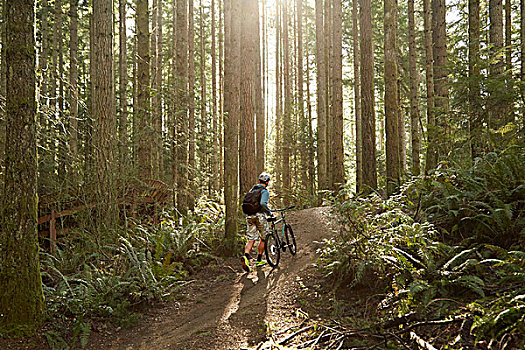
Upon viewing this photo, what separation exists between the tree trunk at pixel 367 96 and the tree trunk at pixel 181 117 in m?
5.00

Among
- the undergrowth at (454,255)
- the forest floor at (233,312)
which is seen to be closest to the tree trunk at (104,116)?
the forest floor at (233,312)

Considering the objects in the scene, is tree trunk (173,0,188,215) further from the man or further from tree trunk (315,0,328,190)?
tree trunk (315,0,328,190)

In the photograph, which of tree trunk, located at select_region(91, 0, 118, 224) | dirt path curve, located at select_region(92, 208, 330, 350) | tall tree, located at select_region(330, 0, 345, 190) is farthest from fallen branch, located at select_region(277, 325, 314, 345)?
tall tree, located at select_region(330, 0, 345, 190)

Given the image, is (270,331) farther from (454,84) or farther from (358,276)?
(454,84)

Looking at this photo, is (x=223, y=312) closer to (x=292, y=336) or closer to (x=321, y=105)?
(x=292, y=336)

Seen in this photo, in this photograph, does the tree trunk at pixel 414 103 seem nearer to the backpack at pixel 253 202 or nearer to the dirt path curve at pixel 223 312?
the dirt path curve at pixel 223 312

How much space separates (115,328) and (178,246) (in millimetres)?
3038

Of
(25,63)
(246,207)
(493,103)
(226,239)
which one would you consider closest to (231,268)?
(226,239)

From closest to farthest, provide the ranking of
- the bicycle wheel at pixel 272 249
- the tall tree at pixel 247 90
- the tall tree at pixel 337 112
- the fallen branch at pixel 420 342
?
the fallen branch at pixel 420 342 → the bicycle wheel at pixel 272 249 → the tall tree at pixel 247 90 → the tall tree at pixel 337 112

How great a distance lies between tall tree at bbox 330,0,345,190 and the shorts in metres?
7.28

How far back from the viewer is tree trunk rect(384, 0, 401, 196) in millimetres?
9891

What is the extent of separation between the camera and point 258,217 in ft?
25.2

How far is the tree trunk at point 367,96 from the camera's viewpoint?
35.7ft

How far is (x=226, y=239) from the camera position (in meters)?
9.20
